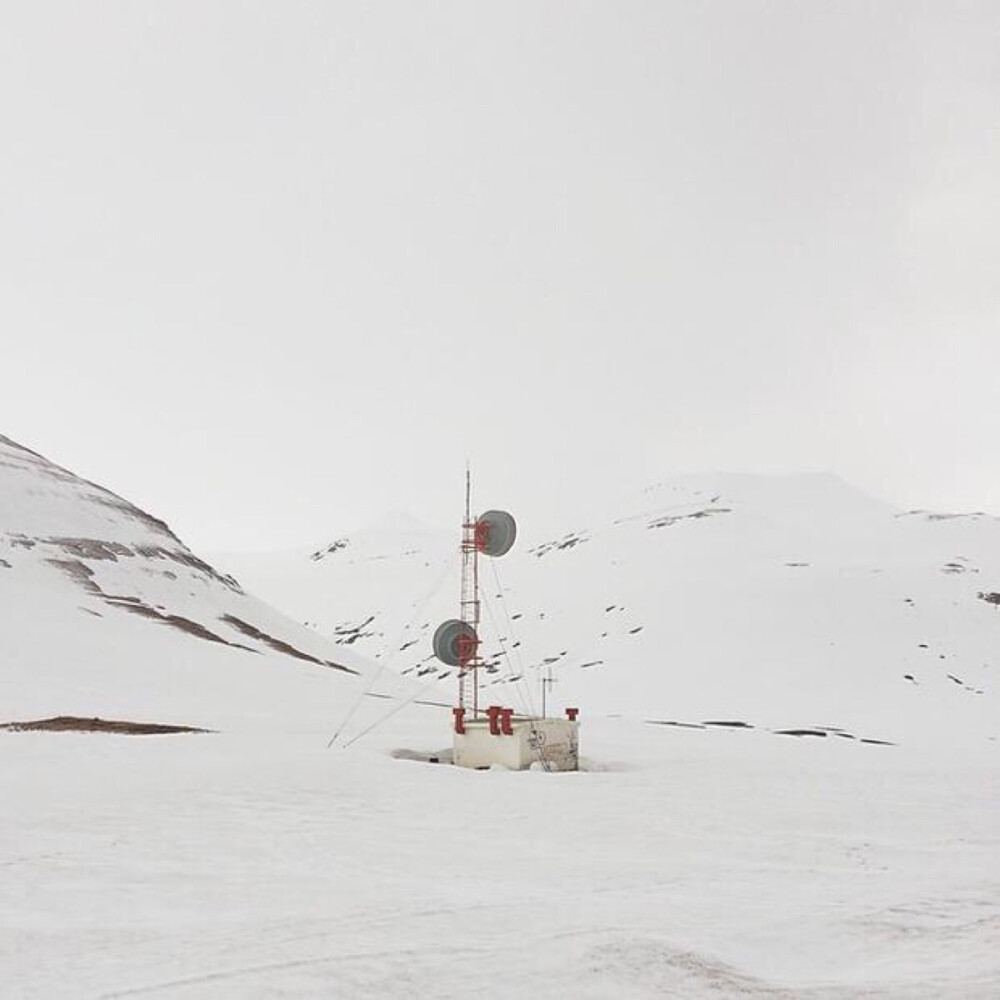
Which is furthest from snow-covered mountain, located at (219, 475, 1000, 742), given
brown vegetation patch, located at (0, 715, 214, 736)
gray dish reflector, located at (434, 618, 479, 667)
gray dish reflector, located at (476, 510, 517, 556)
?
brown vegetation patch, located at (0, 715, 214, 736)

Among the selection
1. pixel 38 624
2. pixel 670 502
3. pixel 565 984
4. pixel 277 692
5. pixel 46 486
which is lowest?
pixel 565 984

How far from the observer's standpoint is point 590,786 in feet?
73.3

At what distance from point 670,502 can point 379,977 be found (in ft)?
377

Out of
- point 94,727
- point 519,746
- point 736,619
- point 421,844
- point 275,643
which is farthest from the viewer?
point 736,619

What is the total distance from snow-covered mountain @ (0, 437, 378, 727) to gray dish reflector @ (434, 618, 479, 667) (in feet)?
20.3

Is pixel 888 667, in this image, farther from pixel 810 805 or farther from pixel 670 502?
pixel 670 502

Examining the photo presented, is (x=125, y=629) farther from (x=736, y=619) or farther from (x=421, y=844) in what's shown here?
(x=736, y=619)

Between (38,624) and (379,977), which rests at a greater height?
(38,624)

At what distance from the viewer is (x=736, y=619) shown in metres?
64.9

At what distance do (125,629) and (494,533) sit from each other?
22.4 m

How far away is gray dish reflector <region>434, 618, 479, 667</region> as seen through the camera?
31006 millimetres

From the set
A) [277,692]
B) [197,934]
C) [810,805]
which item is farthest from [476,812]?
[277,692]

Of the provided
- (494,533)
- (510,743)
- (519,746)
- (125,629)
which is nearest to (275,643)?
(125,629)

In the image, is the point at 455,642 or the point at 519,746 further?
the point at 455,642
